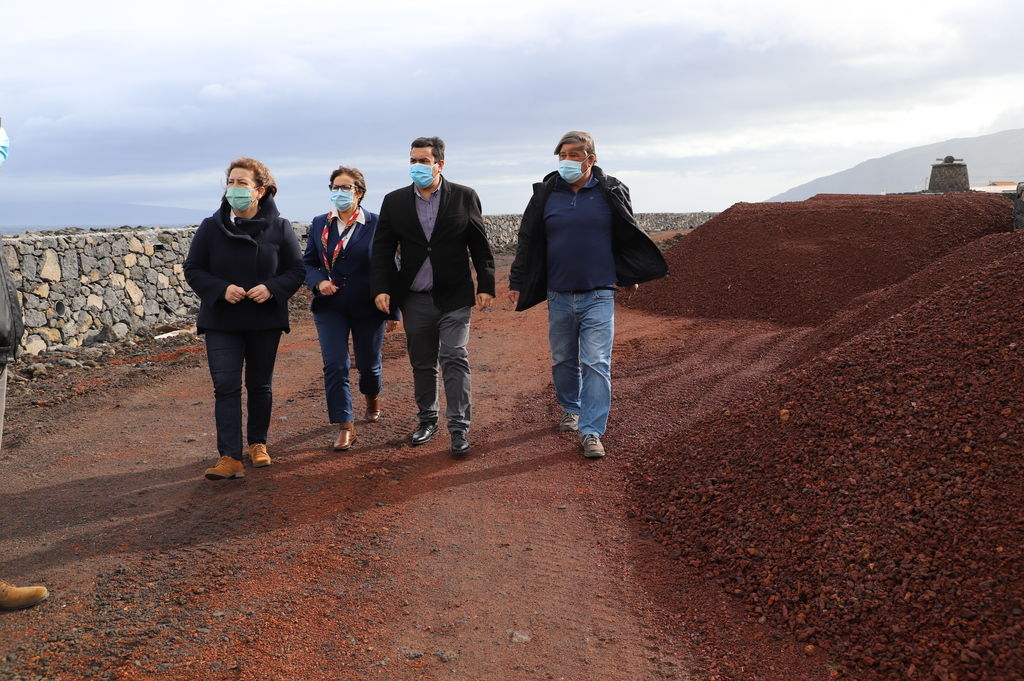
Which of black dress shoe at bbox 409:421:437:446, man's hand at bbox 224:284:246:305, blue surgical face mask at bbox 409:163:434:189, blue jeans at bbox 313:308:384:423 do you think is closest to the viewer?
man's hand at bbox 224:284:246:305

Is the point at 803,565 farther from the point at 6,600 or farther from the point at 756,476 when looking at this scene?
the point at 6,600

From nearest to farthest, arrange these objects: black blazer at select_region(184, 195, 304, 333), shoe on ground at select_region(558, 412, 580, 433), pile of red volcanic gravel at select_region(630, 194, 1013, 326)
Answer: black blazer at select_region(184, 195, 304, 333)
shoe on ground at select_region(558, 412, 580, 433)
pile of red volcanic gravel at select_region(630, 194, 1013, 326)

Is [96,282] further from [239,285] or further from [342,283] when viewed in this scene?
[239,285]

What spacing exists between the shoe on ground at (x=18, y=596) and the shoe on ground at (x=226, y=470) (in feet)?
4.90

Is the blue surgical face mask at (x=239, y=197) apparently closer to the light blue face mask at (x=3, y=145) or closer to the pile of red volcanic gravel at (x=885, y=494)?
the light blue face mask at (x=3, y=145)

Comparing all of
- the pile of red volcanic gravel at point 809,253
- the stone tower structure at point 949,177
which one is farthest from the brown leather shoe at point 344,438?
the stone tower structure at point 949,177

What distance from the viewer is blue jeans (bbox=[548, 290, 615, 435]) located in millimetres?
5402

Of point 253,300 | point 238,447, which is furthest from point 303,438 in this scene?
point 253,300

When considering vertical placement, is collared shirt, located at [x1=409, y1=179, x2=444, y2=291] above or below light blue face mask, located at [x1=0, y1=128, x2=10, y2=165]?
below

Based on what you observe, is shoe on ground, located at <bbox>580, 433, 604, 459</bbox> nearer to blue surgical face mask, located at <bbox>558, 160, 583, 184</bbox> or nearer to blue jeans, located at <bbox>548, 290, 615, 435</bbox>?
blue jeans, located at <bbox>548, 290, 615, 435</bbox>

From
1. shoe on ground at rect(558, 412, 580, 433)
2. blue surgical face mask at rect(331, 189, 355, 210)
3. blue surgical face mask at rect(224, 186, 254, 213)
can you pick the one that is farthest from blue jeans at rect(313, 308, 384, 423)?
shoe on ground at rect(558, 412, 580, 433)

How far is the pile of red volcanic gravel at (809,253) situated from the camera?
442 inches

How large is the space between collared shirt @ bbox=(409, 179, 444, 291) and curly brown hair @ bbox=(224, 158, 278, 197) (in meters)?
0.90

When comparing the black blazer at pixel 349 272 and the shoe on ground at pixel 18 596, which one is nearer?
the shoe on ground at pixel 18 596
